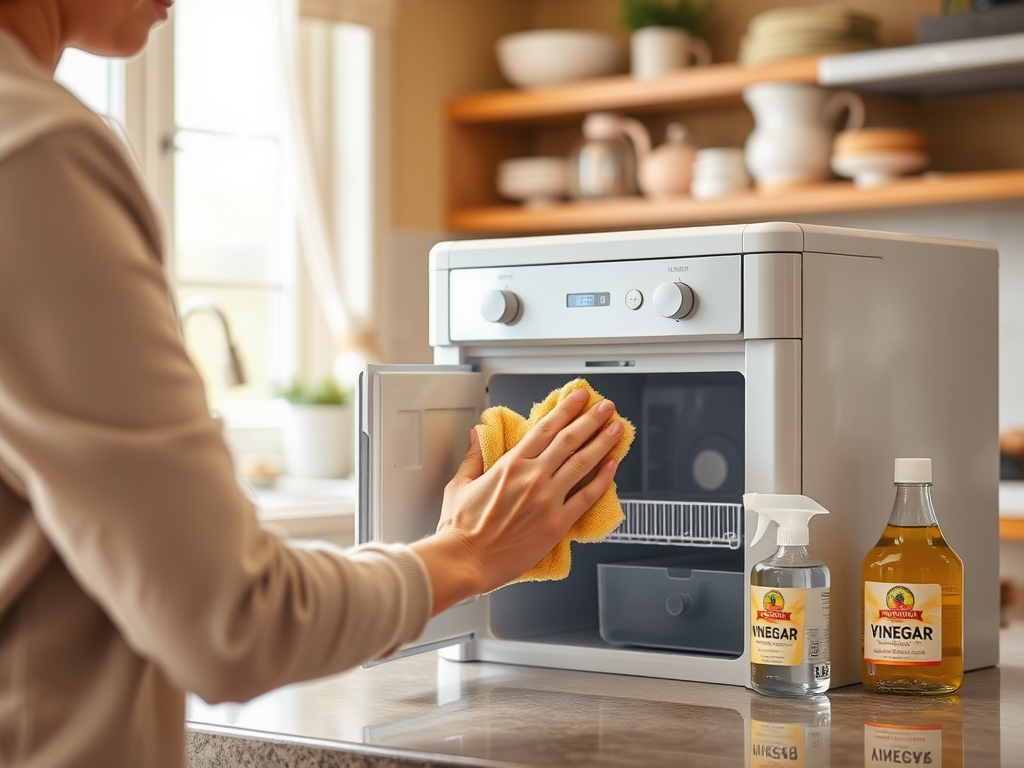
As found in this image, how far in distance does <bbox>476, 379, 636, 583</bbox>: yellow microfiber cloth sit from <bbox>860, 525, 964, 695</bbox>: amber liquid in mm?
248

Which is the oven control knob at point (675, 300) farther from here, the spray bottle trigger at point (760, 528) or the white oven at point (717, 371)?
the spray bottle trigger at point (760, 528)

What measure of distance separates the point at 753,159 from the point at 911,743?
246 centimetres

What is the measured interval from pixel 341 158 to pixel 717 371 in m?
2.46

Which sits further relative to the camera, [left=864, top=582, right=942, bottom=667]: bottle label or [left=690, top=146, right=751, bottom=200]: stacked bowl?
[left=690, top=146, right=751, bottom=200]: stacked bowl

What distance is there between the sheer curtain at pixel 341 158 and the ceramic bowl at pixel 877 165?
1.19m

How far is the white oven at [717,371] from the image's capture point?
4.19ft

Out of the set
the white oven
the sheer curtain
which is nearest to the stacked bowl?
the sheer curtain

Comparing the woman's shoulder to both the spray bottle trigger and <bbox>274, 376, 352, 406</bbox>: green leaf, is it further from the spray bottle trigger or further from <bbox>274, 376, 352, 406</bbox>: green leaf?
<bbox>274, 376, 352, 406</bbox>: green leaf

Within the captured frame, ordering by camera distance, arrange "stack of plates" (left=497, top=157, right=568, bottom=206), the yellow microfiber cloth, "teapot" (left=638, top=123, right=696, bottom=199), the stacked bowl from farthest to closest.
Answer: "stack of plates" (left=497, top=157, right=568, bottom=206), "teapot" (left=638, top=123, right=696, bottom=199), the stacked bowl, the yellow microfiber cloth

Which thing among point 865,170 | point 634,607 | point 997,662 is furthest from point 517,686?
point 865,170

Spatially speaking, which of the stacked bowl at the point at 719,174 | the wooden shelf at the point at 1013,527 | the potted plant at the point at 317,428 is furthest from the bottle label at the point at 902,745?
the stacked bowl at the point at 719,174

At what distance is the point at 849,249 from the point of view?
51.9 inches

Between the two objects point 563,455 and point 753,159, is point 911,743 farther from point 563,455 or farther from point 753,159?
point 753,159

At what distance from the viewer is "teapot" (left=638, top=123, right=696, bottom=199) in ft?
11.5
